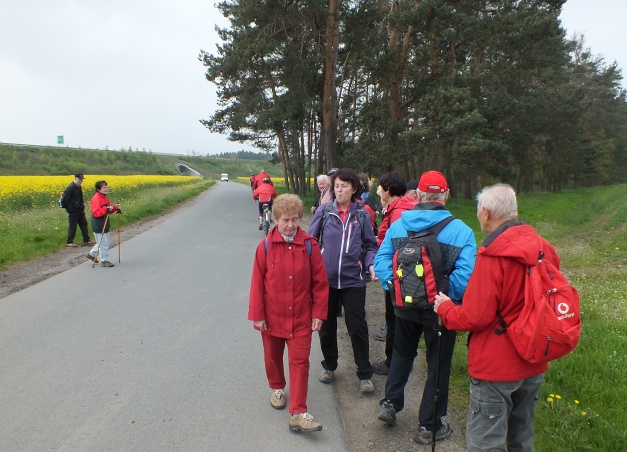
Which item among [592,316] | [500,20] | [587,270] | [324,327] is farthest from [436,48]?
[324,327]

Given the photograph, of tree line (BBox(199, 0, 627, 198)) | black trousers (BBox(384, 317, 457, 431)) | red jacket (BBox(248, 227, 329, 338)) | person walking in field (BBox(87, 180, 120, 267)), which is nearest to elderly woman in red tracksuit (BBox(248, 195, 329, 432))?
red jacket (BBox(248, 227, 329, 338))

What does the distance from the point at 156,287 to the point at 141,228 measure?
822 centimetres

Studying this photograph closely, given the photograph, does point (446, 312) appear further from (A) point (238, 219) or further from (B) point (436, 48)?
(B) point (436, 48)

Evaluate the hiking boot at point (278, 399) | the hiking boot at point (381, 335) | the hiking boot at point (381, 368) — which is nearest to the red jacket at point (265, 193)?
the hiking boot at point (381, 335)

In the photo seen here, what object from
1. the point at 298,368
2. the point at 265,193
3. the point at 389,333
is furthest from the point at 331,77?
the point at 298,368

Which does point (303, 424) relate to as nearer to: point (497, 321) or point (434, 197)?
point (497, 321)

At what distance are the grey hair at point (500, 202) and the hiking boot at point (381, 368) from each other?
243 cm

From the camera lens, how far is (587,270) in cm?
998

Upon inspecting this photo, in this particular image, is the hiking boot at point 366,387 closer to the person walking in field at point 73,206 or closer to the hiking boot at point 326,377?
the hiking boot at point 326,377

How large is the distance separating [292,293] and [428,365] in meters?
1.08

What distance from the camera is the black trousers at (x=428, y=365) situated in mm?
3262

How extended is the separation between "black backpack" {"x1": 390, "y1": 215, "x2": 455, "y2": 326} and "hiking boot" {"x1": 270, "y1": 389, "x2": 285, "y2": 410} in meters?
1.37

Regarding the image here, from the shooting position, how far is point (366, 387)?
4070 millimetres

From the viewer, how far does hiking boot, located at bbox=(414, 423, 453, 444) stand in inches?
129
